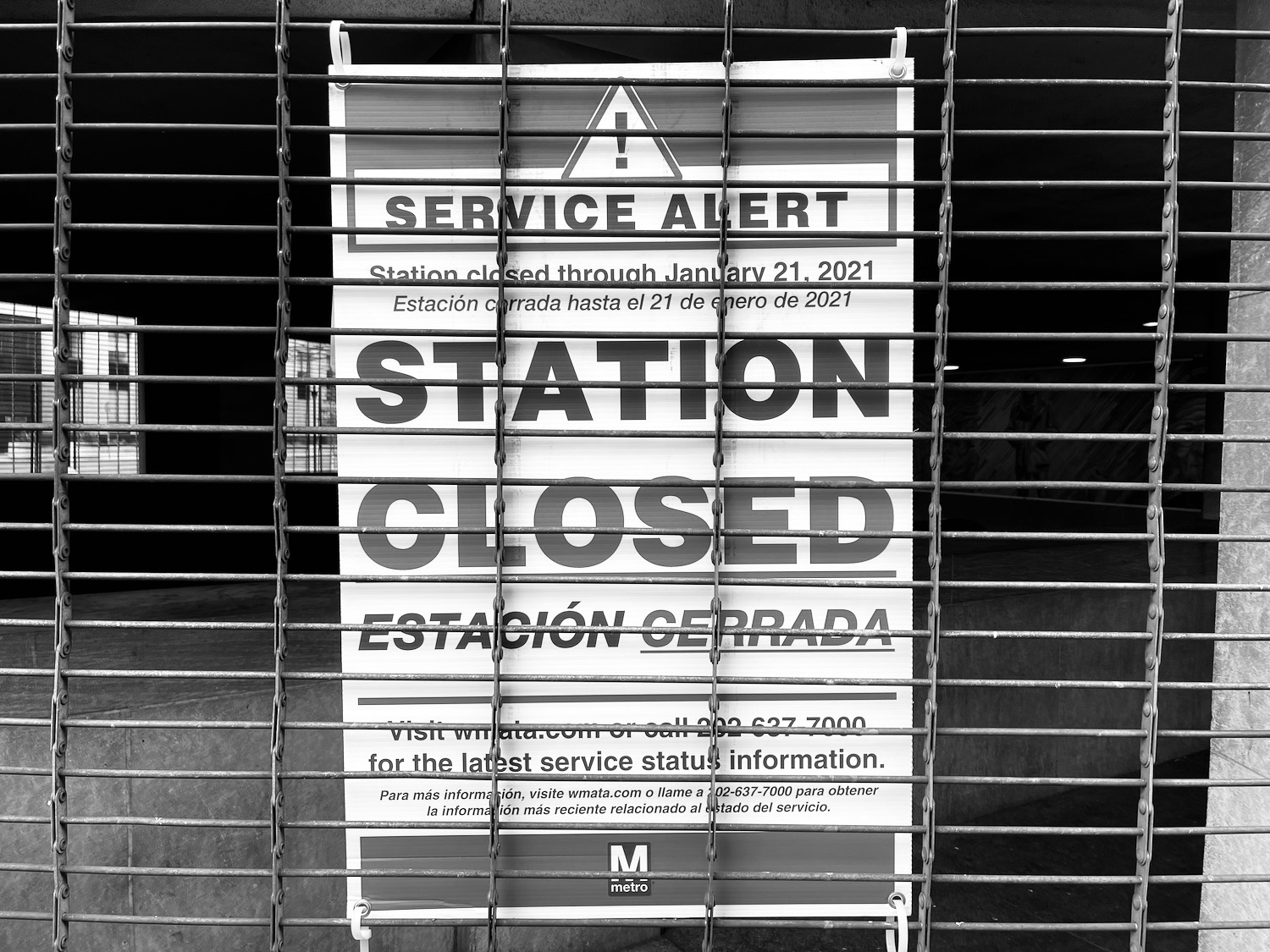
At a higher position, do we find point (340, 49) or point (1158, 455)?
point (340, 49)

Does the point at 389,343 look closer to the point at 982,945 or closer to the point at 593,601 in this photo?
the point at 593,601

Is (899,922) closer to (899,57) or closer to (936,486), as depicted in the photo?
(936,486)

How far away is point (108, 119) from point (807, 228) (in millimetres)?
4576

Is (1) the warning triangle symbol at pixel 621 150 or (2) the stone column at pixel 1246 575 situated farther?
(2) the stone column at pixel 1246 575

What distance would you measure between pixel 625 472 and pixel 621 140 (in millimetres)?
880

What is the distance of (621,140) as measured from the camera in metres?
2.21

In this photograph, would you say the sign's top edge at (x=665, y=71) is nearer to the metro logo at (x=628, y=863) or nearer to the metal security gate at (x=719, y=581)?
the metal security gate at (x=719, y=581)

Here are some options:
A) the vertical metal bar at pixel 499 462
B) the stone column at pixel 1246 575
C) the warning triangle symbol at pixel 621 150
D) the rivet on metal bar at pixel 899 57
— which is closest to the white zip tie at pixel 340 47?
the vertical metal bar at pixel 499 462

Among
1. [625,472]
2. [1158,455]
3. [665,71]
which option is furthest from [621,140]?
[1158,455]

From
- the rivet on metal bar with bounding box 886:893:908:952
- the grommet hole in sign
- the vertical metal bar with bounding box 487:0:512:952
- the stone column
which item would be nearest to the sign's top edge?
the grommet hole in sign

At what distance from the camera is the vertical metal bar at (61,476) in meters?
2.15

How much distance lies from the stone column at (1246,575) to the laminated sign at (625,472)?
109 cm

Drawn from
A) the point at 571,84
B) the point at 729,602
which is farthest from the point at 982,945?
the point at 571,84

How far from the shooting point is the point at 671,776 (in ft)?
7.04
